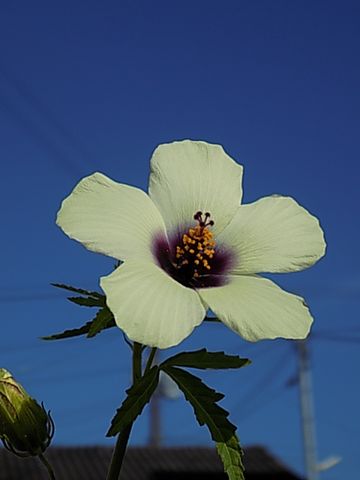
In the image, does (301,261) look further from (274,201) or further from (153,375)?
(153,375)

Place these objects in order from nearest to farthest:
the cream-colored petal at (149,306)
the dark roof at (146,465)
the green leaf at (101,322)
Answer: the cream-colored petal at (149,306), the green leaf at (101,322), the dark roof at (146,465)

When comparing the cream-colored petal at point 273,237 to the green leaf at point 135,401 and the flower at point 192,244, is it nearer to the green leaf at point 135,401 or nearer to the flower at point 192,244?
the flower at point 192,244

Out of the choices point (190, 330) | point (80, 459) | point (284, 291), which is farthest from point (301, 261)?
point (80, 459)

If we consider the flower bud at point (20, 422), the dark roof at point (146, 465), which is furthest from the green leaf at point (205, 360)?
the dark roof at point (146, 465)

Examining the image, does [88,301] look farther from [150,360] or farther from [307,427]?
[307,427]

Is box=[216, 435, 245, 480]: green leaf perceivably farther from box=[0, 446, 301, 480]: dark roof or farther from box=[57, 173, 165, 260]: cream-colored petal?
box=[0, 446, 301, 480]: dark roof

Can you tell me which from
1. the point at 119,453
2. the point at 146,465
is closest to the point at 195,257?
the point at 119,453

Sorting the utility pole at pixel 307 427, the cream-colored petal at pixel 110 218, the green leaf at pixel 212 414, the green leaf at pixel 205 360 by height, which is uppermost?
the cream-colored petal at pixel 110 218
